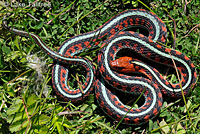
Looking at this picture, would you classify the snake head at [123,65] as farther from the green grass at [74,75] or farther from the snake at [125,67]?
the green grass at [74,75]

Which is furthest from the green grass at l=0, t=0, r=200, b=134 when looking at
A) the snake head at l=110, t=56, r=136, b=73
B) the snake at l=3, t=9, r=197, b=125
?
the snake head at l=110, t=56, r=136, b=73

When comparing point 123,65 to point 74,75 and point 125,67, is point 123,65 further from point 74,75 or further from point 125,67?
point 74,75

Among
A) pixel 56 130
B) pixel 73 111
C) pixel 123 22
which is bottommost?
pixel 56 130

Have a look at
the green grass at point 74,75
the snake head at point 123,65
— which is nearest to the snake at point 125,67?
the snake head at point 123,65

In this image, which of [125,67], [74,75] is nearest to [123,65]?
[125,67]

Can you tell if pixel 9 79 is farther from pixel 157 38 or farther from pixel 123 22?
pixel 157 38

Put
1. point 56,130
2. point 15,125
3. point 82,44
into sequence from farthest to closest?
point 82,44, point 56,130, point 15,125

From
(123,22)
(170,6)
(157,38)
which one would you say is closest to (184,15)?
(170,6)
